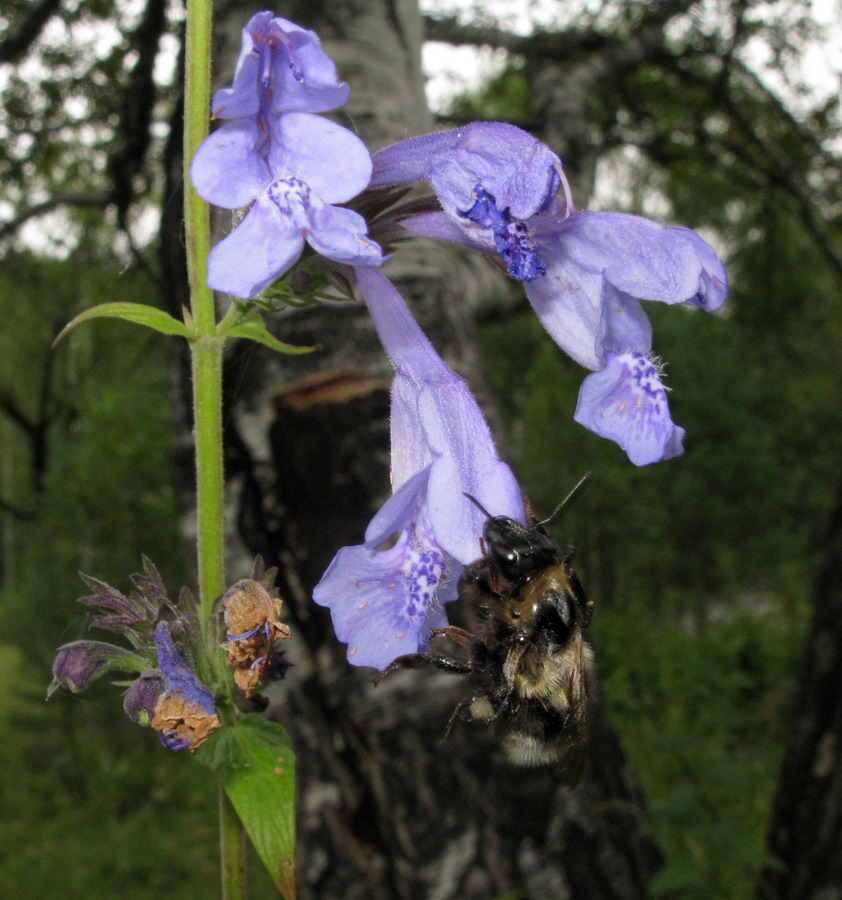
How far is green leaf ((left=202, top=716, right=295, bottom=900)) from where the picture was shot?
88 centimetres

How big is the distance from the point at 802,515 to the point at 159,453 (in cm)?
965

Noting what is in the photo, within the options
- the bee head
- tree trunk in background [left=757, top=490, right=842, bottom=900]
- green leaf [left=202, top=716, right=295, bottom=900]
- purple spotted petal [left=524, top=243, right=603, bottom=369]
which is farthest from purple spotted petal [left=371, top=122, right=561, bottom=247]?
tree trunk in background [left=757, top=490, right=842, bottom=900]

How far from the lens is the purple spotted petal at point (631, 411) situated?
2.79ft

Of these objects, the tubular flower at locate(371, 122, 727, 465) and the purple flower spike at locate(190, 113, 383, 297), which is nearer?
the purple flower spike at locate(190, 113, 383, 297)

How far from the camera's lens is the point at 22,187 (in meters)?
4.97

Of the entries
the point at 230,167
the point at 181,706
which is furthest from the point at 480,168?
the point at 181,706

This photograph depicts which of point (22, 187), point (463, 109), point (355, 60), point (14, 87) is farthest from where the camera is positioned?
point (463, 109)

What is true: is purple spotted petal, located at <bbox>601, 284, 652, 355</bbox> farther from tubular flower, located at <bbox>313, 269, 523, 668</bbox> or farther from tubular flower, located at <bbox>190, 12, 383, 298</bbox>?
tubular flower, located at <bbox>190, 12, 383, 298</bbox>

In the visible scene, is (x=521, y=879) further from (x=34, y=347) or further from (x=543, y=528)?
(x=34, y=347)

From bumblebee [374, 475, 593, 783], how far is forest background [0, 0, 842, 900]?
1.47ft

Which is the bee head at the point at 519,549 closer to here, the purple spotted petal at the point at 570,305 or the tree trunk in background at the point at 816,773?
the purple spotted petal at the point at 570,305

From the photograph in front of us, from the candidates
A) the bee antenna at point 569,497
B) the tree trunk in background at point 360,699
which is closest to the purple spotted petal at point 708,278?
the bee antenna at point 569,497

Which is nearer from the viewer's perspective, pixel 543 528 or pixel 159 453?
pixel 543 528

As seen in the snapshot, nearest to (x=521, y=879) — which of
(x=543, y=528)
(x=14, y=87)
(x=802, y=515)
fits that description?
(x=543, y=528)
